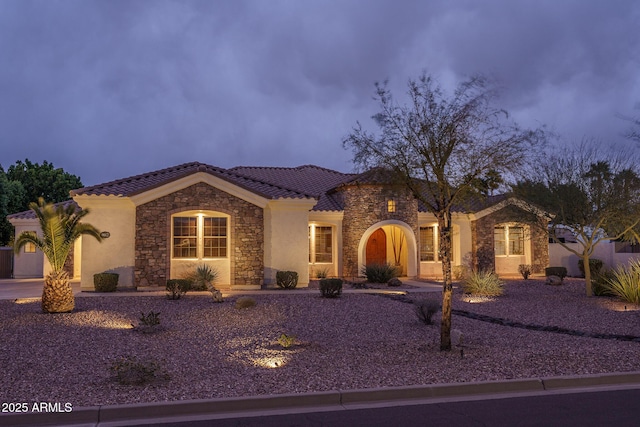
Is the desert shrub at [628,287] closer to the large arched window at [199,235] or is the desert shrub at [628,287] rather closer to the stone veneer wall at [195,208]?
the stone veneer wall at [195,208]

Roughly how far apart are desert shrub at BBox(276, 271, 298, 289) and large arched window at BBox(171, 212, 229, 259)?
230cm

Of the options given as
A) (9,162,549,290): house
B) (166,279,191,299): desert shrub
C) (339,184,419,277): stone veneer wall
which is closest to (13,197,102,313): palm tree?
(166,279,191,299): desert shrub

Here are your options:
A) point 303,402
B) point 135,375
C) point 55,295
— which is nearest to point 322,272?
point 55,295

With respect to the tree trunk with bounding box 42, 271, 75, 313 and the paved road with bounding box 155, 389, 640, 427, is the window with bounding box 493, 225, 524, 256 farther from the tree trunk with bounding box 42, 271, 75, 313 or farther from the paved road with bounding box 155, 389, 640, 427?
the paved road with bounding box 155, 389, 640, 427

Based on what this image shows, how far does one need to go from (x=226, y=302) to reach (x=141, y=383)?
827cm

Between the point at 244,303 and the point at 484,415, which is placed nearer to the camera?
the point at 484,415

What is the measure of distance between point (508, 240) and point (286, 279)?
13553 mm

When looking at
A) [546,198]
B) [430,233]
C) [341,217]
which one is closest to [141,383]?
[546,198]

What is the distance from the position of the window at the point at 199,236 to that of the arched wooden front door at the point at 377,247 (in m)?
9.12

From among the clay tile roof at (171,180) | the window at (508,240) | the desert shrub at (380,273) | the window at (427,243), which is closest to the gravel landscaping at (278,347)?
the clay tile roof at (171,180)

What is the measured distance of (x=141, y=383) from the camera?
781 centimetres

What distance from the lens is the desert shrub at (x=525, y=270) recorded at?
83.6 feet

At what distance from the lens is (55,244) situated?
47.9 feet

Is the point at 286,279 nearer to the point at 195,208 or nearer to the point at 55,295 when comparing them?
the point at 195,208
